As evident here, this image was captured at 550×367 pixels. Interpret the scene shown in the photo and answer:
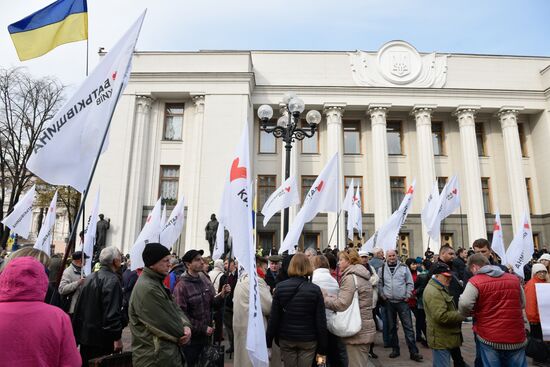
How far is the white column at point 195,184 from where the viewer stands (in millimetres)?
21797

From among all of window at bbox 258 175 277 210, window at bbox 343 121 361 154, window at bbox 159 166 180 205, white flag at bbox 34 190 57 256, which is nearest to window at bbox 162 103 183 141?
window at bbox 159 166 180 205

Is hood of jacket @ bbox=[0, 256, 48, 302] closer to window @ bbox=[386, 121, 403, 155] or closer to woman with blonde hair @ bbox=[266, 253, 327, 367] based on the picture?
woman with blonde hair @ bbox=[266, 253, 327, 367]

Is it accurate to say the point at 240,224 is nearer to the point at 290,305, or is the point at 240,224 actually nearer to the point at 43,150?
the point at 290,305

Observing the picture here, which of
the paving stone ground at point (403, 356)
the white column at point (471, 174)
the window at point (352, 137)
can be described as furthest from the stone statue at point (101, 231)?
the white column at point (471, 174)

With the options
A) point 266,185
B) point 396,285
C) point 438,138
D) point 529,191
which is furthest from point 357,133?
point 396,285

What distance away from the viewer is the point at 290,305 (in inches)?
154

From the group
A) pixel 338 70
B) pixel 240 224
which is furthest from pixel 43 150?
pixel 338 70

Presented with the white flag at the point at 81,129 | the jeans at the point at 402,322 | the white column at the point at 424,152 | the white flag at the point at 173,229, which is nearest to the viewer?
the white flag at the point at 81,129

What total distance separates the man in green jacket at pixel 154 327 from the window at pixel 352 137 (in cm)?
2372

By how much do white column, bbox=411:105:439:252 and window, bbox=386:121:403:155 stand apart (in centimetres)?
145

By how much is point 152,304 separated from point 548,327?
4.66m

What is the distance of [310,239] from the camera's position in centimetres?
2455

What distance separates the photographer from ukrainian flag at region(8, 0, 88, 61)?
4.05 m

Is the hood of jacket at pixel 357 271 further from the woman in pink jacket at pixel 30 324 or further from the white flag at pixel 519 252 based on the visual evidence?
the white flag at pixel 519 252
